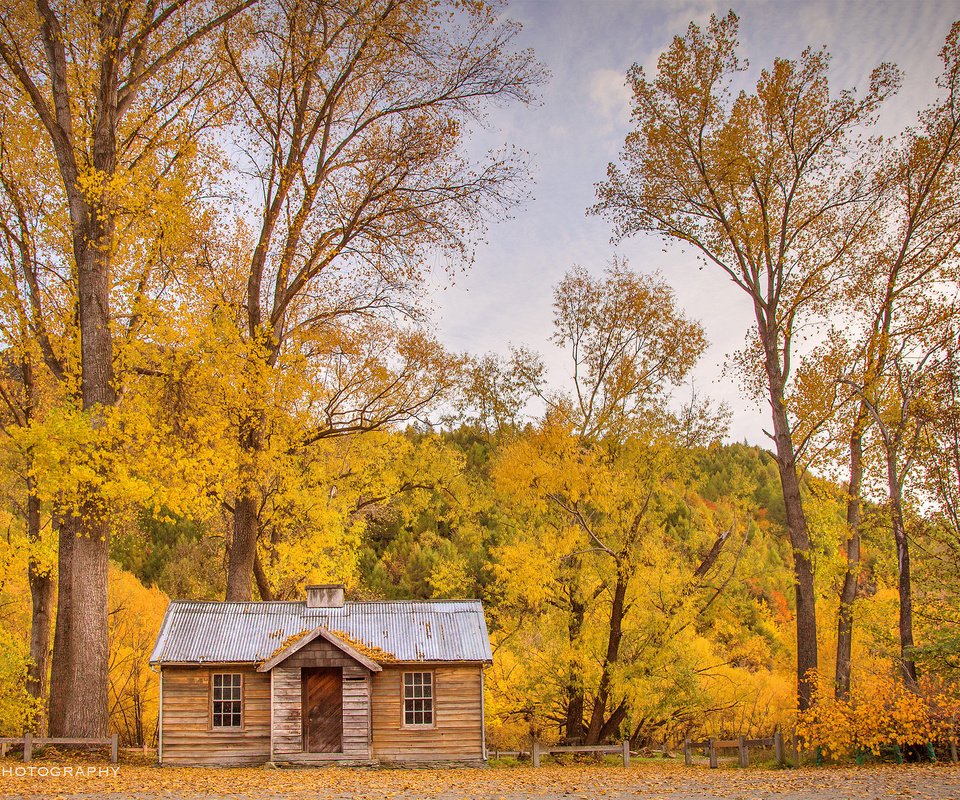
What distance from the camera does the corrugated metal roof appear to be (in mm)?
18438

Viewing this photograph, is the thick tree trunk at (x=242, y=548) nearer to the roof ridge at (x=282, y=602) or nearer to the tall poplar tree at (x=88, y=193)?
the roof ridge at (x=282, y=602)

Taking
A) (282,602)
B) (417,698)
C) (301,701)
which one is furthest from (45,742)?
(417,698)

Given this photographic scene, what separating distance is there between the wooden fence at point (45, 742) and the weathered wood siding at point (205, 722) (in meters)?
3.08

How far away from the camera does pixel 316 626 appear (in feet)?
63.4

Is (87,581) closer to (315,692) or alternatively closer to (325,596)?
(315,692)

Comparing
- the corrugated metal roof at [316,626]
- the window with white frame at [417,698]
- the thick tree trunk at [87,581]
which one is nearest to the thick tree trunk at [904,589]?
the corrugated metal roof at [316,626]

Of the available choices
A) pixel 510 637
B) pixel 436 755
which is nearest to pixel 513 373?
pixel 510 637

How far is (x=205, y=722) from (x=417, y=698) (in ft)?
15.9

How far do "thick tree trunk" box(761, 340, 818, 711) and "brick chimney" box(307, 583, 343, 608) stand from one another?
36.3 feet

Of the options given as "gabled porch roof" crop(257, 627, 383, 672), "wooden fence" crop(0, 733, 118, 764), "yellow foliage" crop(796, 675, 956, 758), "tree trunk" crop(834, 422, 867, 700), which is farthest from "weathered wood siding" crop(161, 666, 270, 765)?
"tree trunk" crop(834, 422, 867, 700)

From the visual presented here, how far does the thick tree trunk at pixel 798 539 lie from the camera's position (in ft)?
59.6

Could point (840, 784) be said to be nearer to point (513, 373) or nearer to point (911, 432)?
point (911, 432)

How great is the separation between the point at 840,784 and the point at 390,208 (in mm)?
14906

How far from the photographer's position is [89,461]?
13250mm
